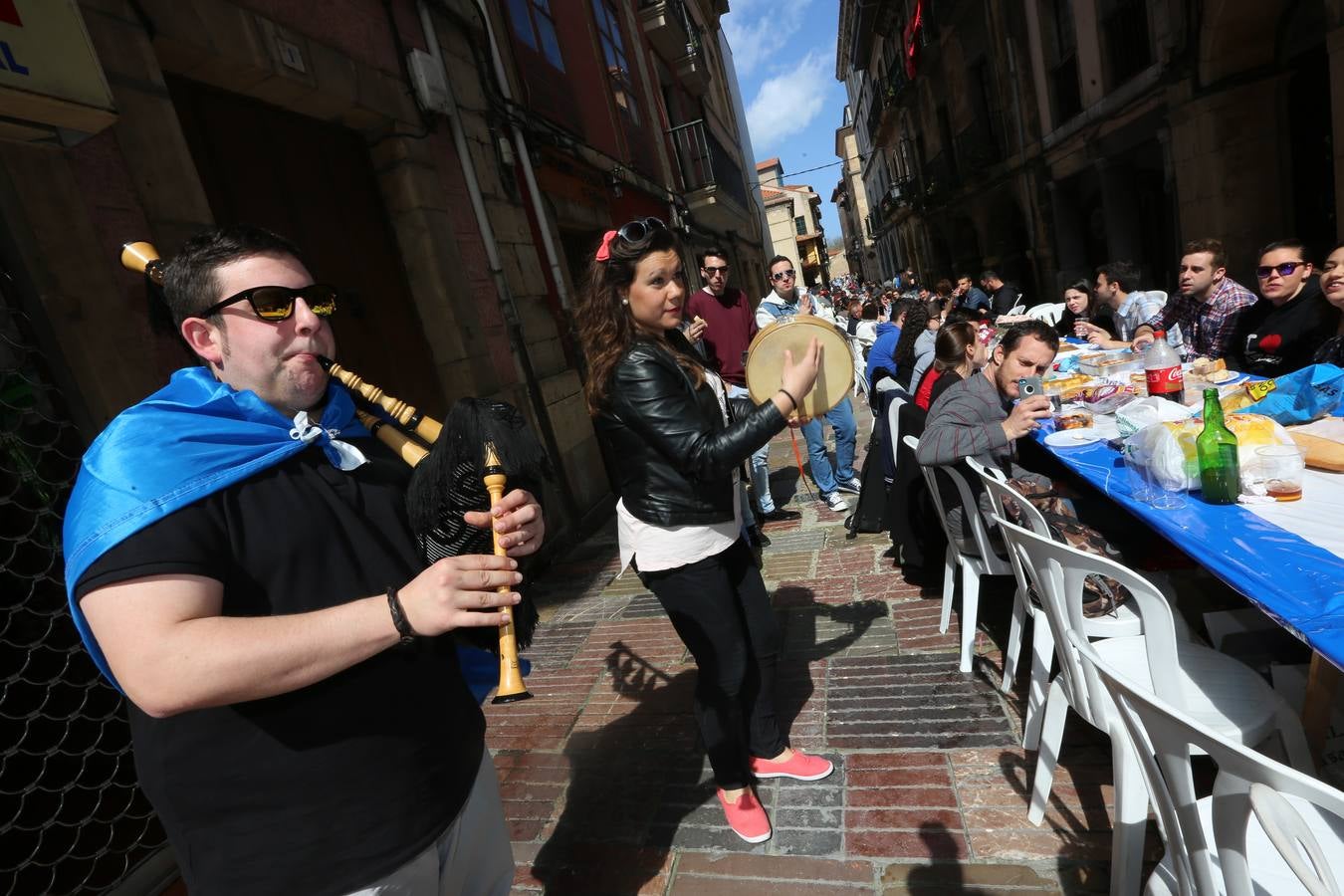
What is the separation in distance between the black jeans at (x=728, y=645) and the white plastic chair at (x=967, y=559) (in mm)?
1107

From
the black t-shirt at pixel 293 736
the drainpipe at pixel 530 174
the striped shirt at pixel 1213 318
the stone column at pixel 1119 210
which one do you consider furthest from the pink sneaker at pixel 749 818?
the stone column at pixel 1119 210

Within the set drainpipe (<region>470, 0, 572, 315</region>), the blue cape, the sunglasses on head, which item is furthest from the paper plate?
drainpipe (<region>470, 0, 572, 315</region>)

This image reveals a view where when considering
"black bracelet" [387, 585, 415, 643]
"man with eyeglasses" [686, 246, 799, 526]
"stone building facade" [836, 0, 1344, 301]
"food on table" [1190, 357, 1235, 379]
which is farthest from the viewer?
"stone building facade" [836, 0, 1344, 301]

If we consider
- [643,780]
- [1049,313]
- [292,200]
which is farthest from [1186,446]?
[1049,313]

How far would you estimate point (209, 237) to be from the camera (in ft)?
4.25

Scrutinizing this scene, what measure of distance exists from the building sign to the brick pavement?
3.07 metres

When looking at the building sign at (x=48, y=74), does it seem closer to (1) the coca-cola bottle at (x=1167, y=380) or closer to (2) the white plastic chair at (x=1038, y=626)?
(2) the white plastic chair at (x=1038, y=626)

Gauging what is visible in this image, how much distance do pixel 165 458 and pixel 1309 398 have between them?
12.9ft

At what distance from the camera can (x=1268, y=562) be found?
1.78 meters

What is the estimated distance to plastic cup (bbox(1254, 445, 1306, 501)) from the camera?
83.4 inches

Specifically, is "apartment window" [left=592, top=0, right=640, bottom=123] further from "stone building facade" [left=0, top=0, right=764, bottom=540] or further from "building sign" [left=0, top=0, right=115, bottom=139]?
"building sign" [left=0, top=0, right=115, bottom=139]

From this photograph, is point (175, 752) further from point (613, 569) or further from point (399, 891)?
point (613, 569)

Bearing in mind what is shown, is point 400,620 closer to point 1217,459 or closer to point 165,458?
point 165,458

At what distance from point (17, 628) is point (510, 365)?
13.0 feet
